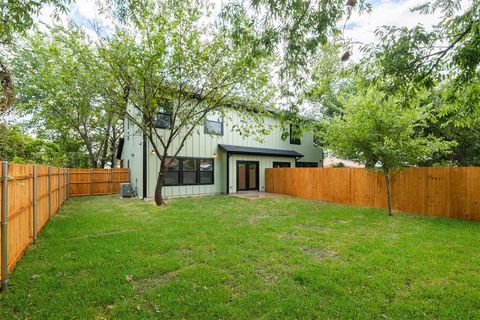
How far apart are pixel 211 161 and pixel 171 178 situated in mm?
2323

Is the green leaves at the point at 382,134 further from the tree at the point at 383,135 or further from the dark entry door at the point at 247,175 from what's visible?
the dark entry door at the point at 247,175

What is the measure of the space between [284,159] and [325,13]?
12.8 meters

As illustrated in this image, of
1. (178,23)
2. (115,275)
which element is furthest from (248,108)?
(115,275)

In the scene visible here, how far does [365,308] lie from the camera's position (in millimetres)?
2688

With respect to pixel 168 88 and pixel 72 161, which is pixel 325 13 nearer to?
pixel 168 88

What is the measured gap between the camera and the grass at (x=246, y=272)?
8.78 feet

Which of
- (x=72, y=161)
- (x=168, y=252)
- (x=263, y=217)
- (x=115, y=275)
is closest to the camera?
(x=115, y=275)

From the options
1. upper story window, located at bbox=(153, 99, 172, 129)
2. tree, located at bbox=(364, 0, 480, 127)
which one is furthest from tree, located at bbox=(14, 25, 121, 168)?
tree, located at bbox=(364, 0, 480, 127)

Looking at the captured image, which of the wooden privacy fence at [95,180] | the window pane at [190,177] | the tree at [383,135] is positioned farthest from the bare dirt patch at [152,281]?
the wooden privacy fence at [95,180]

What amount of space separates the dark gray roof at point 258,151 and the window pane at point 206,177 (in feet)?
4.77

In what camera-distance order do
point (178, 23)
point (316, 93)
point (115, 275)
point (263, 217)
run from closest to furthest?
point (115, 275), point (316, 93), point (263, 217), point (178, 23)

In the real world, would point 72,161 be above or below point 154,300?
above

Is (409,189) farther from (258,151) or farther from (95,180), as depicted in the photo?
(95,180)

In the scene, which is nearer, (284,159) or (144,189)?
(144,189)
